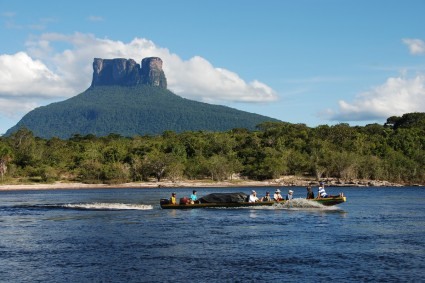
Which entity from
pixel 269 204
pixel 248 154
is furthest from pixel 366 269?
pixel 248 154

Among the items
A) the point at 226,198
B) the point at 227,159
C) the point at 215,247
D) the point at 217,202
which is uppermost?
the point at 227,159

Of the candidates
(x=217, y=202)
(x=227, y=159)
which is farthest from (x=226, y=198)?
(x=227, y=159)

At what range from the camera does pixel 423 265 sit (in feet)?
106

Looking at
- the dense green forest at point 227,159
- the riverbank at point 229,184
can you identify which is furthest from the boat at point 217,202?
the dense green forest at point 227,159

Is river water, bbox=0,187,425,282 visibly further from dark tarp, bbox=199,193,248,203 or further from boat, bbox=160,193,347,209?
dark tarp, bbox=199,193,248,203

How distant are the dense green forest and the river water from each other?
91162 millimetres

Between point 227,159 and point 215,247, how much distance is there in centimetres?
12468

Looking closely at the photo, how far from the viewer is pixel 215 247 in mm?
39031

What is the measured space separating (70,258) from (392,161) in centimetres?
13604

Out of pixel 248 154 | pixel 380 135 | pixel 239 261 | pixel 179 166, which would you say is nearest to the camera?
pixel 239 261

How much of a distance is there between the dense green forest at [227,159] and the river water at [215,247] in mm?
91162

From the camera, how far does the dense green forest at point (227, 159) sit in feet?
506

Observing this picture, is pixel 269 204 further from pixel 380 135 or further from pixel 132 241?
pixel 380 135

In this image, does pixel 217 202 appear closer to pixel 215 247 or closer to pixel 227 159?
pixel 215 247
